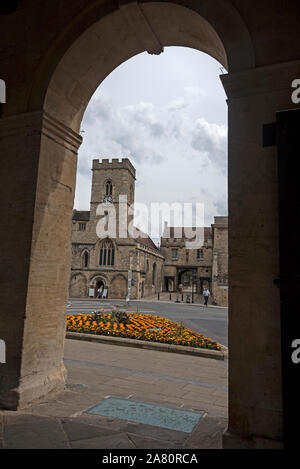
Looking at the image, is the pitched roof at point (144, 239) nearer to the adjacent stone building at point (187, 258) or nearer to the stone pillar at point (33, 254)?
the adjacent stone building at point (187, 258)

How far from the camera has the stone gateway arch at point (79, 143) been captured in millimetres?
2441

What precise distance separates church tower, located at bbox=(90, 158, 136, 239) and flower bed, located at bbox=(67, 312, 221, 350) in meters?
27.8

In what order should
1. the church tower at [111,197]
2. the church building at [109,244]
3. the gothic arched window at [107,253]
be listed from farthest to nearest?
the church tower at [111,197] → the gothic arched window at [107,253] → the church building at [109,244]

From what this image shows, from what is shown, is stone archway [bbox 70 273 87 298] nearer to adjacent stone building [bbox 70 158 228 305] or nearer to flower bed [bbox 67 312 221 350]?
adjacent stone building [bbox 70 158 228 305]

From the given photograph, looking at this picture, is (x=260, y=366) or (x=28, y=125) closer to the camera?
(x=260, y=366)

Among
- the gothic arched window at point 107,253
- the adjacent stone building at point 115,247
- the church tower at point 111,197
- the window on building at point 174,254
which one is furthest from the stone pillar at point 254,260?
the window on building at point 174,254

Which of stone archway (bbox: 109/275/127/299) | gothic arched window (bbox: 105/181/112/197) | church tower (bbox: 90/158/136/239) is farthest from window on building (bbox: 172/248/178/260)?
stone archway (bbox: 109/275/127/299)

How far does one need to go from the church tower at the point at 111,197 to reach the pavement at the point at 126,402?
3168 centimetres

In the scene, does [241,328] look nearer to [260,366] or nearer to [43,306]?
[260,366]

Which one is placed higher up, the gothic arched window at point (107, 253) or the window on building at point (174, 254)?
A: the window on building at point (174, 254)

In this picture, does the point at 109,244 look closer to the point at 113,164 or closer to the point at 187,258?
the point at 113,164

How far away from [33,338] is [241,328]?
2.13 m

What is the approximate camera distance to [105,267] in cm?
3669
